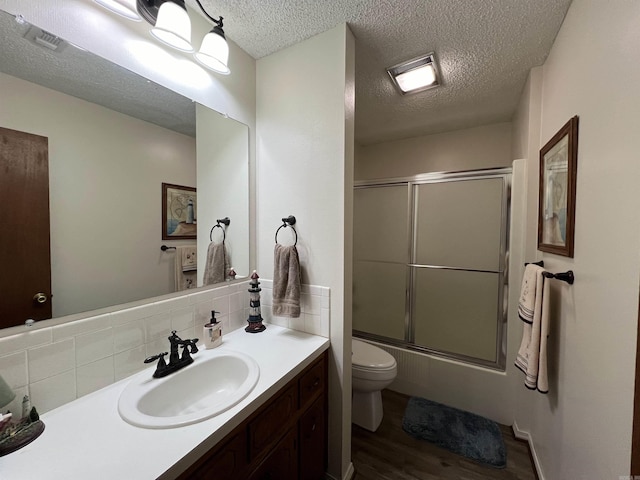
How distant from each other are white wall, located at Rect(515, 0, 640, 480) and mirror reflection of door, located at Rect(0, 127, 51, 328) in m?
1.79

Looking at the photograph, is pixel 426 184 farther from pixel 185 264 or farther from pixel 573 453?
pixel 185 264

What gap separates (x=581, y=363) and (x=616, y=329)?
30 centimetres

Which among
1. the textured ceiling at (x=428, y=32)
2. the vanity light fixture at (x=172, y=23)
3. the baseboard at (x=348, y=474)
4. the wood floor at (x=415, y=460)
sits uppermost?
the textured ceiling at (x=428, y=32)

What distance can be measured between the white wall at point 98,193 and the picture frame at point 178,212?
0.04 m

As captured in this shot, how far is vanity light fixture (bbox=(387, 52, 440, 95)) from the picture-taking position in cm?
152

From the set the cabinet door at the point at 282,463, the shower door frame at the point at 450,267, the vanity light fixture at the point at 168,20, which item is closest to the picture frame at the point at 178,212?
the vanity light fixture at the point at 168,20

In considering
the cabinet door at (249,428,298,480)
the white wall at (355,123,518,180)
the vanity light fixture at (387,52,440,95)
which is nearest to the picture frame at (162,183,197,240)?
the cabinet door at (249,428,298,480)

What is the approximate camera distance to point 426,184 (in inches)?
86.7

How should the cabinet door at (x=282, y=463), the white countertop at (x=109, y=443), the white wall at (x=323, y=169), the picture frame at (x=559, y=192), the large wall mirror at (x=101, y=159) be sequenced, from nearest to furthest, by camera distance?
1. the white countertop at (x=109, y=443)
2. the large wall mirror at (x=101, y=159)
3. the cabinet door at (x=282, y=463)
4. the picture frame at (x=559, y=192)
5. the white wall at (x=323, y=169)

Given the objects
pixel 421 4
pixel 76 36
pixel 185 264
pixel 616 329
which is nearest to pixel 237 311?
pixel 185 264

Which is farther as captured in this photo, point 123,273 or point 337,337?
point 337,337

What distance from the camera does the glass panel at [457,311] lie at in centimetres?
198

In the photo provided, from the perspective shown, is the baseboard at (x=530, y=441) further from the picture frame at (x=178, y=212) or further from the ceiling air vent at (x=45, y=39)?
the ceiling air vent at (x=45, y=39)

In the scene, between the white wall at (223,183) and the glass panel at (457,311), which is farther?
the glass panel at (457,311)
